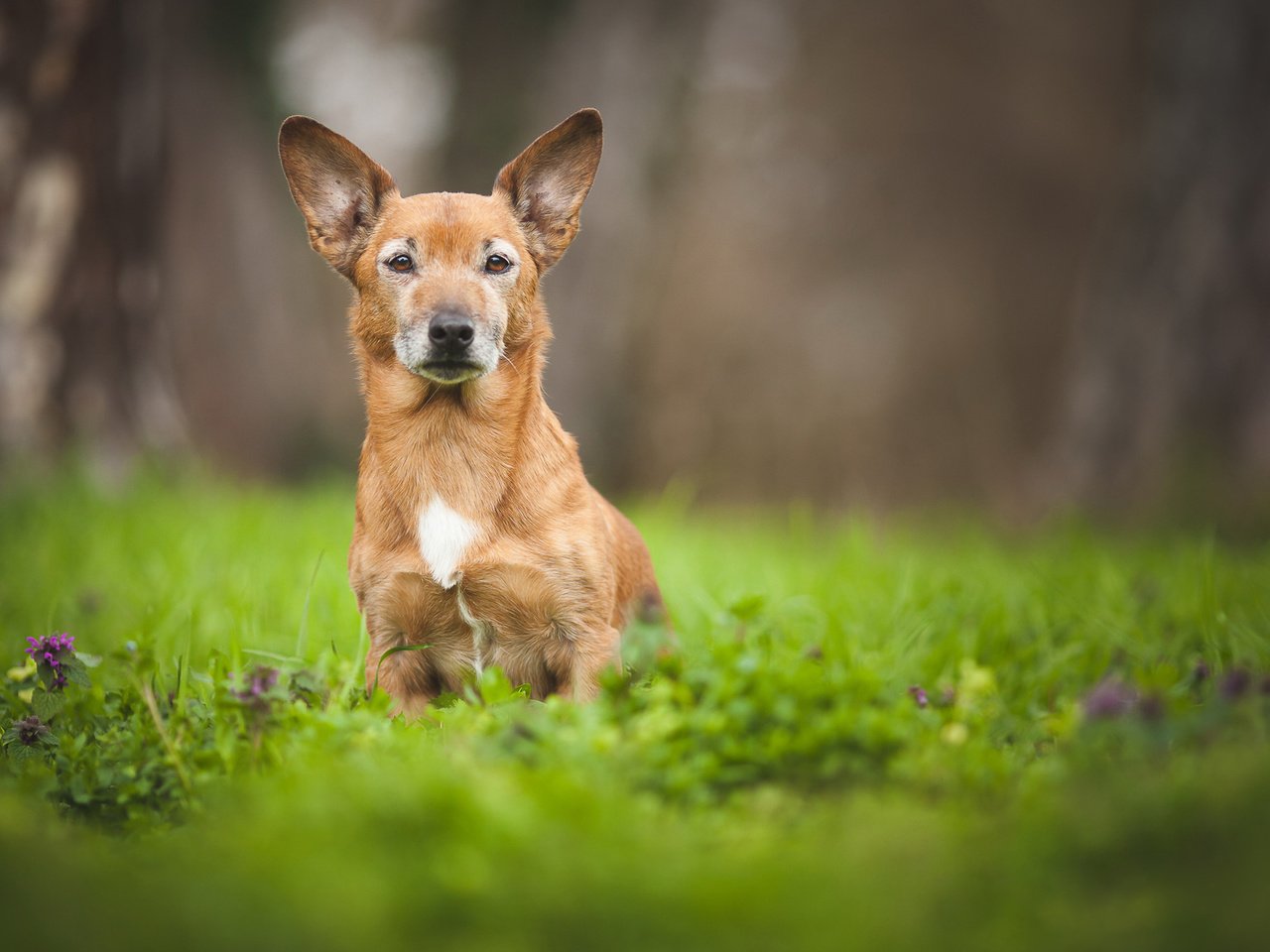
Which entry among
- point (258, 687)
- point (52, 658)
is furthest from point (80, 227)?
point (258, 687)

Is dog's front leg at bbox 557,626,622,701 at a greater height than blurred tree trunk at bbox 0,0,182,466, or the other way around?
blurred tree trunk at bbox 0,0,182,466

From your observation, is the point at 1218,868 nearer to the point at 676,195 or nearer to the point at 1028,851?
the point at 1028,851

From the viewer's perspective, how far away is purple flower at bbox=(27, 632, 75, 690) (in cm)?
262

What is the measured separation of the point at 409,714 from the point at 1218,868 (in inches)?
79.2

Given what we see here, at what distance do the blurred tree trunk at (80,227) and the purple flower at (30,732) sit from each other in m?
4.16

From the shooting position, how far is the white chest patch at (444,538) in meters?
2.80

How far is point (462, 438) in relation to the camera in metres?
3.01

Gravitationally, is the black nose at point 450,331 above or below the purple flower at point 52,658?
above

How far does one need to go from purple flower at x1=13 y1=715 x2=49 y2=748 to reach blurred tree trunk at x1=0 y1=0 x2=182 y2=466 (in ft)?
13.7

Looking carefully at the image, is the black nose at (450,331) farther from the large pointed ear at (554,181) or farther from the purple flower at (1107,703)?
the purple flower at (1107,703)

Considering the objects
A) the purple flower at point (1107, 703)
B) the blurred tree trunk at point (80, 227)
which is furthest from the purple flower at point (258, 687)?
the blurred tree trunk at point (80, 227)

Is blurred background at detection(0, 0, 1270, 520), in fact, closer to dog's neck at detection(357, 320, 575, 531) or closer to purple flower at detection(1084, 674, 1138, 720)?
dog's neck at detection(357, 320, 575, 531)

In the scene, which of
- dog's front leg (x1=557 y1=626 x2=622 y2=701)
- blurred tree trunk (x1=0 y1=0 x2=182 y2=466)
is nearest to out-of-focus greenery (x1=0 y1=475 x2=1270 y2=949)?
dog's front leg (x1=557 y1=626 x2=622 y2=701)

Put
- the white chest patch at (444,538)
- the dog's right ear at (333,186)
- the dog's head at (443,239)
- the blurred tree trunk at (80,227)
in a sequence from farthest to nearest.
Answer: the blurred tree trunk at (80,227), the dog's right ear at (333,186), the dog's head at (443,239), the white chest patch at (444,538)
